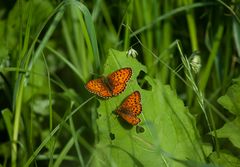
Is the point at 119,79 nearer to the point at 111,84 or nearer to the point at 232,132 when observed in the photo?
the point at 111,84

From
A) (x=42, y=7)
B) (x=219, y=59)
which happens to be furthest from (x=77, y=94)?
(x=219, y=59)

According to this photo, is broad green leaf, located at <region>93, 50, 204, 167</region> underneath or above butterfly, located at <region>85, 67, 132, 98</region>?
underneath

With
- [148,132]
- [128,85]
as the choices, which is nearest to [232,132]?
[148,132]

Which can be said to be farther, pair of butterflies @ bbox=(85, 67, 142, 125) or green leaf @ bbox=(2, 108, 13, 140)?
green leaf @ bbox=(2, 108, 13, 140)

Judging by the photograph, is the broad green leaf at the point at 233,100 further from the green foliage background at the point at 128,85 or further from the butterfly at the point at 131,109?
the butterfly at the point at 131,109

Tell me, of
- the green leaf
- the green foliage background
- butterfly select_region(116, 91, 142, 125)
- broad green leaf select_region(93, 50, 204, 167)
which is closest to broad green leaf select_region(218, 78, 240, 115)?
the green foliage background

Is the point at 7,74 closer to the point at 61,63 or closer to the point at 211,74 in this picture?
A: the point at 61,63

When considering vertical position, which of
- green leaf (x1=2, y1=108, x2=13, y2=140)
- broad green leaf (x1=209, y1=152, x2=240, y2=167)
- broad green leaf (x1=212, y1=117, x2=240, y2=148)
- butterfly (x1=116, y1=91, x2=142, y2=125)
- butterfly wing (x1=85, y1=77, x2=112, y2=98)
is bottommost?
broad green leaf (x1=209, y1=152, x2=240, y2=167)

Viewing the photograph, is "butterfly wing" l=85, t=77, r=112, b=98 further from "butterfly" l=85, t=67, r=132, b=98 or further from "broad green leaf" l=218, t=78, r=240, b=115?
"broad green leaf" l=218, t=78, r=240, b=115
